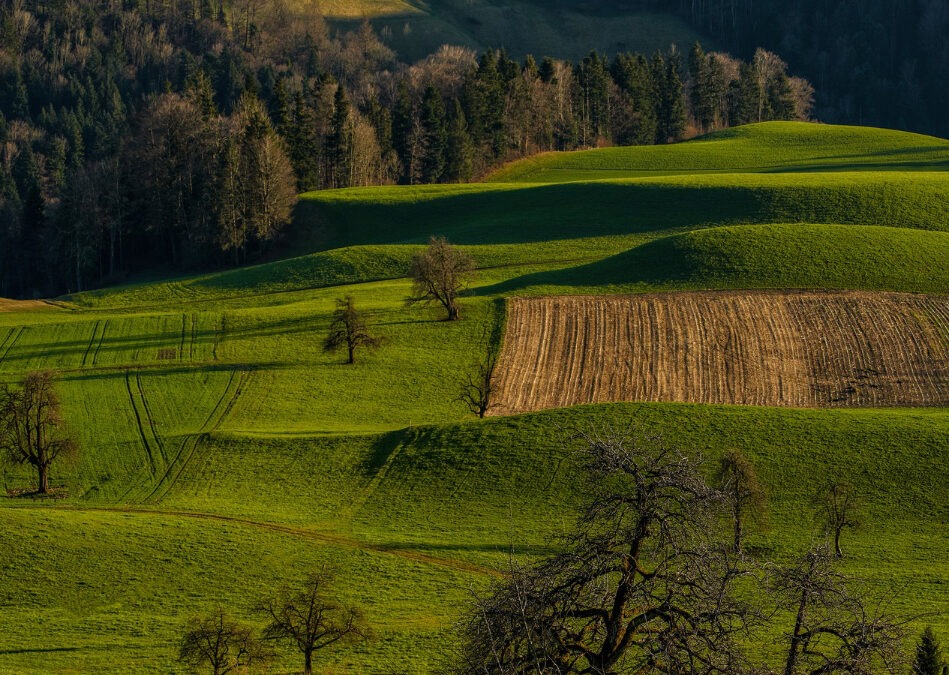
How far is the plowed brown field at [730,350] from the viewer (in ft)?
214

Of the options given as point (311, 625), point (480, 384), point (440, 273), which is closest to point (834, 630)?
point (311, 625)

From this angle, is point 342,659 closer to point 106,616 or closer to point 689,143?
point 106,616

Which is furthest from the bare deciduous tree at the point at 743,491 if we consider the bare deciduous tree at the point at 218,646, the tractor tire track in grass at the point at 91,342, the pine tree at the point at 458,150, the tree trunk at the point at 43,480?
the pine tree at the point at 458,150

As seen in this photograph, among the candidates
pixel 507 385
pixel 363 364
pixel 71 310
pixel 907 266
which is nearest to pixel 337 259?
pixel 71 310

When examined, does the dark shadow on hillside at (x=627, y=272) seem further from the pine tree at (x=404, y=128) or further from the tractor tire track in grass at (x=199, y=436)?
the pine tree at (x=404, y=128)

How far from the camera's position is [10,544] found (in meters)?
46.1

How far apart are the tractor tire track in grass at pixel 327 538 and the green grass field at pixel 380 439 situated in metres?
0.15

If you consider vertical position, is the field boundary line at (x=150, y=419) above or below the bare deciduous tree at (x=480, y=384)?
below

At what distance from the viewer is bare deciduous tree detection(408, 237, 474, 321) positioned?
3132 inches

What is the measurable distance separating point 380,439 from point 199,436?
424 inches

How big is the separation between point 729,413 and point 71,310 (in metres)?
63.0

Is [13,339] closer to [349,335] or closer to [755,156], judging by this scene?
[349,335]

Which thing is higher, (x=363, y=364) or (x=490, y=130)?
(x=490, y=130)

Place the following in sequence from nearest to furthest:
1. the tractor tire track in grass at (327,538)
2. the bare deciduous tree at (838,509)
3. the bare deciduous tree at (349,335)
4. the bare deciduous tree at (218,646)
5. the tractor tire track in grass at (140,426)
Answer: the bare deciduous tree at (218,646) < the tractor tire track in grass at (327,538) < the bare deciduous tree at (838,509) < the tractor tire track in grass at (140,426) < the bare deciduous tree at (349,335)
